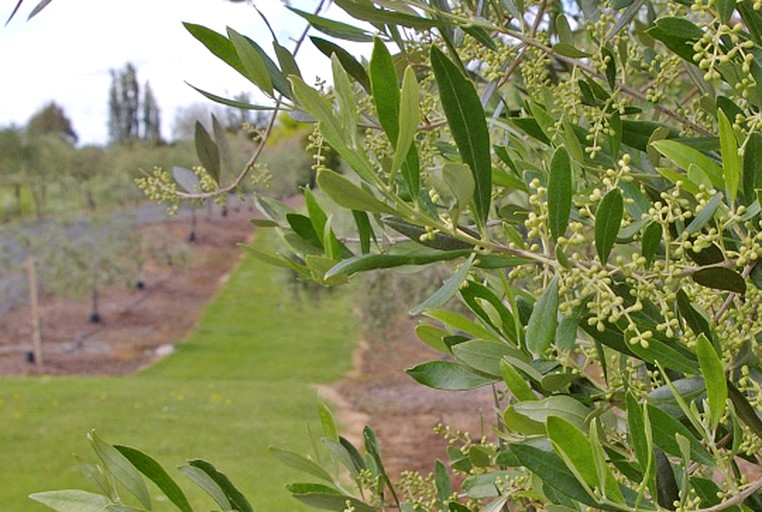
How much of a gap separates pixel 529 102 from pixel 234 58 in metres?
0.24

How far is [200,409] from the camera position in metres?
9.96

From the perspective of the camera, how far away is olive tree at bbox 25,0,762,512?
0.51 metres

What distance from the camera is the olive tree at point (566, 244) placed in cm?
51

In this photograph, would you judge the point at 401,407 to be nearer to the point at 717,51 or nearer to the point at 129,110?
the point at 717,51

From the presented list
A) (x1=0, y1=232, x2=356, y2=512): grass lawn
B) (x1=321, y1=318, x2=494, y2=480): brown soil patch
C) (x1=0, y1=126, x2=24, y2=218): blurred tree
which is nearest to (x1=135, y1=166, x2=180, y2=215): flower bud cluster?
(x1=0, y1=232, x2=356, y2=512): grass lawn

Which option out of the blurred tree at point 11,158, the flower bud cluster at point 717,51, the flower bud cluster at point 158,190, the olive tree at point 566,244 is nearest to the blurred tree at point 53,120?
the blurred tree at point 11,158

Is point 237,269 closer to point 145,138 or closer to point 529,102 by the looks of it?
point 145,138

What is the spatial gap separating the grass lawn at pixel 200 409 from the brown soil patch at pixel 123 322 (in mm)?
782

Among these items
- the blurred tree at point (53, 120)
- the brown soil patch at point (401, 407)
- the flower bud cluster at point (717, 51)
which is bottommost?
the brown soil patch at point (401, 407)

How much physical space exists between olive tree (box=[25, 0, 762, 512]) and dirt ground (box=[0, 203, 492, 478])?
4.82 metres

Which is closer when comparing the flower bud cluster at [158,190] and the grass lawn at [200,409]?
the flower bud cluster at [158,190]

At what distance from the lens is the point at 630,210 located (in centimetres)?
69

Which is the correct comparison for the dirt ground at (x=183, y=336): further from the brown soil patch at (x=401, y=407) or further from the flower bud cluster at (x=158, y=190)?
the flower bud cluster at (x=158, y=190)

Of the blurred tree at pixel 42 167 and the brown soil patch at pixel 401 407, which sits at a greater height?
the blurred tree at pixel 42 167
